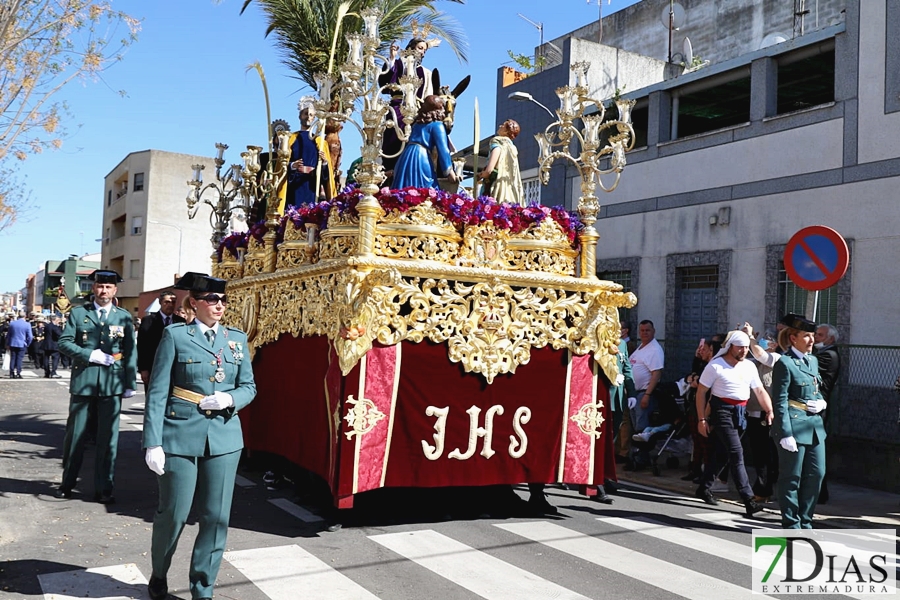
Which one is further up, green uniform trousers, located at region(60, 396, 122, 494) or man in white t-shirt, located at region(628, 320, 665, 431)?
man in white t-shirt, located at region(628, 320, 665, 431)

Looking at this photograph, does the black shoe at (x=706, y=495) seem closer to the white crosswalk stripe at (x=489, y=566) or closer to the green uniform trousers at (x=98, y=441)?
the white crosswalk stripe at (x=489, y=566)

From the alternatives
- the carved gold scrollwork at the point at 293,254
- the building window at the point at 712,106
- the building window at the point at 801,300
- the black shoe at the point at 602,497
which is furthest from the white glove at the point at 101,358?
the building window at the point at 712,106

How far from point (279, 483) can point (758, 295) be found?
28.9 ft

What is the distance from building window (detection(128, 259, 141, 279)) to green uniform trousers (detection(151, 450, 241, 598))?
49.3 metres

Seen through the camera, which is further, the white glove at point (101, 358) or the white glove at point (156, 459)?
the white glove at point (101, 358)

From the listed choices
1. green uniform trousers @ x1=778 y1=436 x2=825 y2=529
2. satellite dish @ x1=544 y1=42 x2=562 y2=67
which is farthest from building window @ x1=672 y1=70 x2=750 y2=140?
green uniform trousers @ x1=778 y1=436 x2=825 y2=529

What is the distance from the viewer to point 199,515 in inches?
187

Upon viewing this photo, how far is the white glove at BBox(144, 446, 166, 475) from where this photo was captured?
14.9 feet

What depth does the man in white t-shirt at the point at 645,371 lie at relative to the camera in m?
10.4

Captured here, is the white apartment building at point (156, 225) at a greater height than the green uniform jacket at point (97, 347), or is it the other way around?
the white apartment building at point (156, 225)

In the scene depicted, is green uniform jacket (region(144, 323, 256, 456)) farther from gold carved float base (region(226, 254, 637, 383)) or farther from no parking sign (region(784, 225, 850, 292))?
no parking sign (region(784, 225, 850, 292))

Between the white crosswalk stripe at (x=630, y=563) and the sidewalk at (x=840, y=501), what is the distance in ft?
8.59

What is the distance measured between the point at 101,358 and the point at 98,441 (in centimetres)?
76

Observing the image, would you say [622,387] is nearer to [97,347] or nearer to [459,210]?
[459,210]
